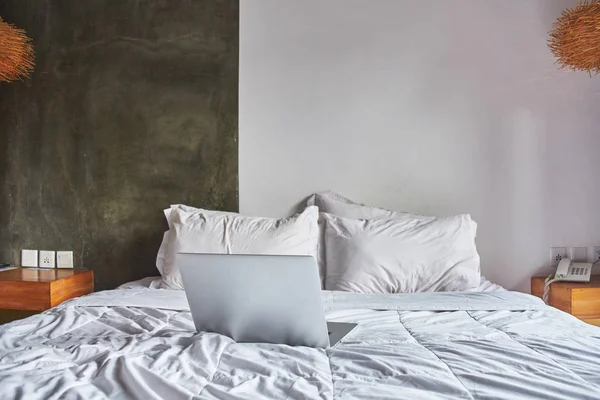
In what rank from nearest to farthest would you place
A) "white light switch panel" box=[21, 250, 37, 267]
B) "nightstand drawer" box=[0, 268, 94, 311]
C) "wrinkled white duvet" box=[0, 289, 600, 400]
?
"wrinkled white duvet" box=[0, 289, 600, 400]
"nightstand drawer" box=[0, 268, 94, 311]
"white light switch panel" box=[21, 250, 37, 267]

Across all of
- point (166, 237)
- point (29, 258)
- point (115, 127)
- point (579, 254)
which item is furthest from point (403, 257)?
point (29, 258)

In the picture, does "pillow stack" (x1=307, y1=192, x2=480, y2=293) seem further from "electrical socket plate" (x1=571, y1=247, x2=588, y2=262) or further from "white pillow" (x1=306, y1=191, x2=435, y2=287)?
"electrical socket plate" (x1=571, y1=247, x2=588, y2=262)

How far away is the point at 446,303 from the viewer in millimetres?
1972

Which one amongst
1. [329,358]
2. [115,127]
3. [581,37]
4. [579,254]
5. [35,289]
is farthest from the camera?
[115,127]

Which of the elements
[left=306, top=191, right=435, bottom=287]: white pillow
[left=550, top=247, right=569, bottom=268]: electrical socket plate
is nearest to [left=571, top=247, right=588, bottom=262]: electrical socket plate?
[left=550, top=247, right=569, bottom=268]: electrical socket plate

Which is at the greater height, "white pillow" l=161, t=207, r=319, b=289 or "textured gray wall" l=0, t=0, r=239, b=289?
"textured gray wall" l=0, t=0, r=239, b=289

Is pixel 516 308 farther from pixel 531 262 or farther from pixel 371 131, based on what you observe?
pixel 371 131

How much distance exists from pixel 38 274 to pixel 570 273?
266 cm

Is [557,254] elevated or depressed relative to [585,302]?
elevated

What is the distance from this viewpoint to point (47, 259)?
307 centimetres

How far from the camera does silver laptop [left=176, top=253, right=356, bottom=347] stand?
1396 millimetres

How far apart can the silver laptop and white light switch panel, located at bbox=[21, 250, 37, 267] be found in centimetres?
195

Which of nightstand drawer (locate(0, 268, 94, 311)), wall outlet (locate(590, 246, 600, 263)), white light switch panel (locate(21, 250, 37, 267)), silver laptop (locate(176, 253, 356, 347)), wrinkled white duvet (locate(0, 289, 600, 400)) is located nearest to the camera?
wrinkled white duvet (locate(0, 289, 600, 400))

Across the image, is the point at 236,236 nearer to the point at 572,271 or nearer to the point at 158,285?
the point at 158,285
